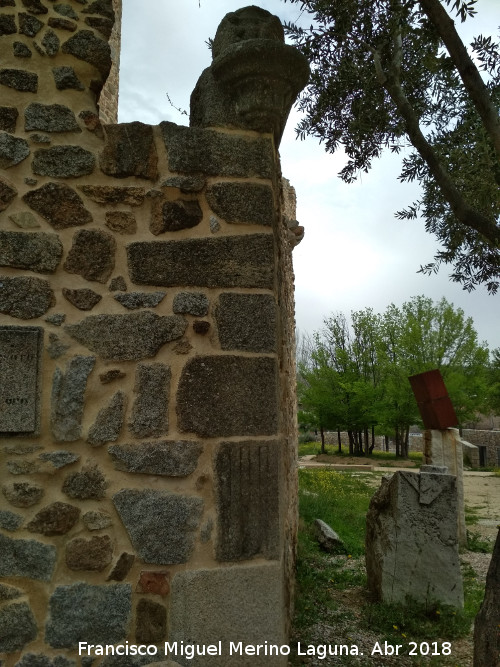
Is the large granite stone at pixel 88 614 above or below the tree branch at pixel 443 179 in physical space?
below

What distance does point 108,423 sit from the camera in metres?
2.45

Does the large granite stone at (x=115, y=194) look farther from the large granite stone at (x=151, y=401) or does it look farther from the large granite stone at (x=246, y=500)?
the large granite stone at (x=246, y=500)

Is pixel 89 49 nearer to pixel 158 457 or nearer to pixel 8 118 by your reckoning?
pixel 8 118

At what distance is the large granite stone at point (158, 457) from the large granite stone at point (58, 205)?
1.07m

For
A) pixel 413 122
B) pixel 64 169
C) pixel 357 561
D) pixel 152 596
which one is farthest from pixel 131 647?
pixel 413 122

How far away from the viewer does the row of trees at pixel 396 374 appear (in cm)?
2278

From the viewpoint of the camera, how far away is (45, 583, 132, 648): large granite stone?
232 centimetres

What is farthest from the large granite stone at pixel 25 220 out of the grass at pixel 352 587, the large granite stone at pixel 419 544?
the large granite stone at pixel 419 544

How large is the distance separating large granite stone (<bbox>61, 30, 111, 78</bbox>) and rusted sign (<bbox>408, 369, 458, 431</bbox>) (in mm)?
6290

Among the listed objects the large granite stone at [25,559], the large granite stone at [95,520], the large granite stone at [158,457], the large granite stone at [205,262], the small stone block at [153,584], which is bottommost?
the small stone block at [153,584]

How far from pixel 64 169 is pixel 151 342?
92 centimetres

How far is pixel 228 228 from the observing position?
8.83 feet

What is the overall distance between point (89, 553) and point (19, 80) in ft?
7.17

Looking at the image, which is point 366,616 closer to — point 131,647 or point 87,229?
point 131,647
